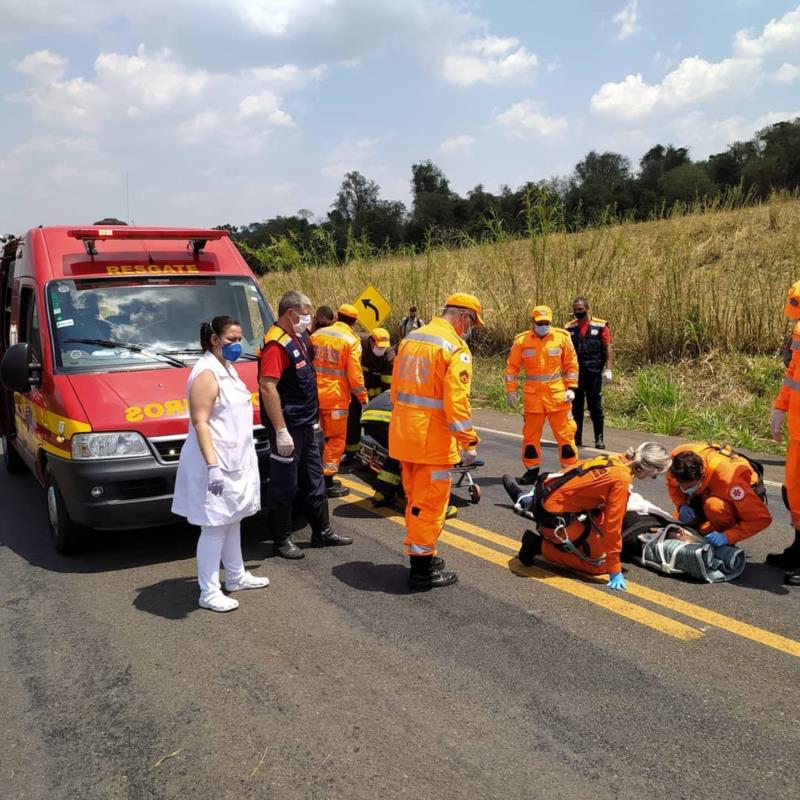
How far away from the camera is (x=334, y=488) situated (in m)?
6.95

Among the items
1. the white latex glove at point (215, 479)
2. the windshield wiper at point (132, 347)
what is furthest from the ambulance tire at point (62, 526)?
the white latex glove at point (215, 479)

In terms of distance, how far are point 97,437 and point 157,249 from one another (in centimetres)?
216

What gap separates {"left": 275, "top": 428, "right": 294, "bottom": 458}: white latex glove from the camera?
4773mm

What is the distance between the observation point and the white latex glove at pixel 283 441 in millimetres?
4773

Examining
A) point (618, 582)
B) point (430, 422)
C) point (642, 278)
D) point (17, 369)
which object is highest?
point (642, 278)

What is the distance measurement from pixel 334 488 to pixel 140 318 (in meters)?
2.39

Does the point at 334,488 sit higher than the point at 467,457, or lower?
lower

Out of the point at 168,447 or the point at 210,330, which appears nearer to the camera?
the point at 210,330

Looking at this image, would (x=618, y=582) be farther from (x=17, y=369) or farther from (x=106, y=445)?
(x=17, y=369)

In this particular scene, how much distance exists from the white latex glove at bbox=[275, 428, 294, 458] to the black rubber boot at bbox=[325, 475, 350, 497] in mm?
2085

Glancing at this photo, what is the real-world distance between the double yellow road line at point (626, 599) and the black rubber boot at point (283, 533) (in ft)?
3.68

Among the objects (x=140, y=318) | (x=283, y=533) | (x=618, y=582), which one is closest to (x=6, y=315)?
(x=140, y=318)

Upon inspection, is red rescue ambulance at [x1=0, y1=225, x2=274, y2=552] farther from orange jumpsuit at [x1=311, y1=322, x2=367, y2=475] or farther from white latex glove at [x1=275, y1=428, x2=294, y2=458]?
orange jumpsuit at [x1=311, y1=322, x2=367, y2=475]

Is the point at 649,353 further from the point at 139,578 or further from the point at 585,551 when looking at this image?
the point at 139,578
